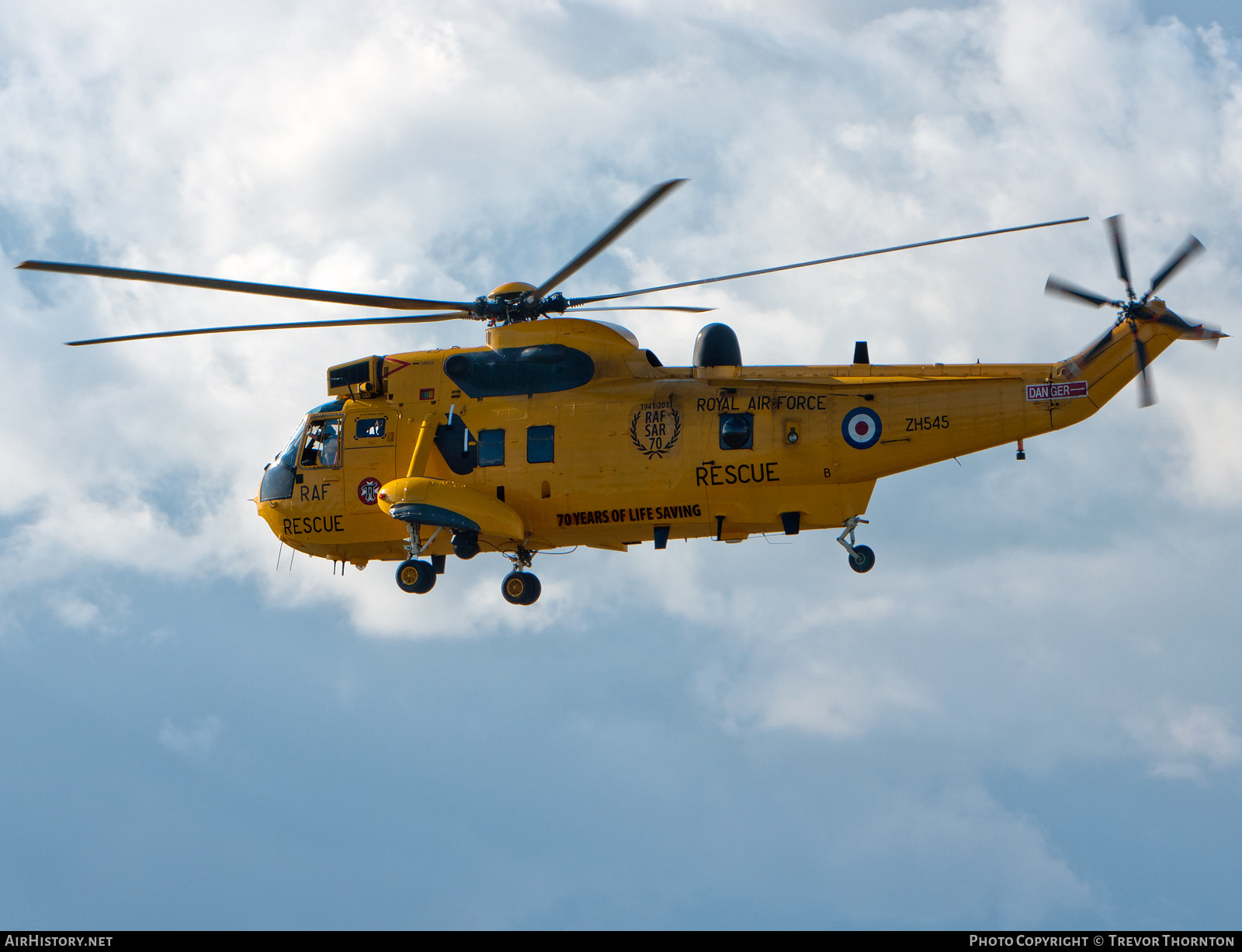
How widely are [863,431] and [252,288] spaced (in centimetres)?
1389

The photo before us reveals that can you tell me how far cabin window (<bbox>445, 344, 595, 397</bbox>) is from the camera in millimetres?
31812

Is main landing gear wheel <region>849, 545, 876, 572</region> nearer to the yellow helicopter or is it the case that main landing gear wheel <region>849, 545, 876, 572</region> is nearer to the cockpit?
the yellow helicopter

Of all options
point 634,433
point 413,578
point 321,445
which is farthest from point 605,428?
point 321,445

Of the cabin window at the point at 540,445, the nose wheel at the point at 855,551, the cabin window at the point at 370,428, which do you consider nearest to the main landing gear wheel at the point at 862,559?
the nose wheel at the point at 855,551

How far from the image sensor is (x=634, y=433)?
101 ft

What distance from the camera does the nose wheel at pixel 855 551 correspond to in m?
29.5

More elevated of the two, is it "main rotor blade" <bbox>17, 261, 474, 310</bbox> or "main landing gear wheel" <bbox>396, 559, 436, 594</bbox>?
"main rotor blade" <bbox>17, 261, 474, 310</bbox>

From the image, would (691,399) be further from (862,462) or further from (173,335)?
(173,335)

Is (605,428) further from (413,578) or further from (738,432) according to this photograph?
(413,578)

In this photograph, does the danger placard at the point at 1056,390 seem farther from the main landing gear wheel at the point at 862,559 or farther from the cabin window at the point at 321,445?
the cabin window at the point at 321,445

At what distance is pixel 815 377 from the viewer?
3061 cm

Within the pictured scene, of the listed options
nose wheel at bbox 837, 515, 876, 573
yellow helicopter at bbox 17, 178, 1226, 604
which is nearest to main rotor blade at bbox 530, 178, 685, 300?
yellow helicopter at bbox 17, 178, 1226, 604

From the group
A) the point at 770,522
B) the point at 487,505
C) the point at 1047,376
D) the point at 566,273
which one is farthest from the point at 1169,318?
the point at 487,505

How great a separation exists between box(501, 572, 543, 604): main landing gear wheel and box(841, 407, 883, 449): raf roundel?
8.12 meters
